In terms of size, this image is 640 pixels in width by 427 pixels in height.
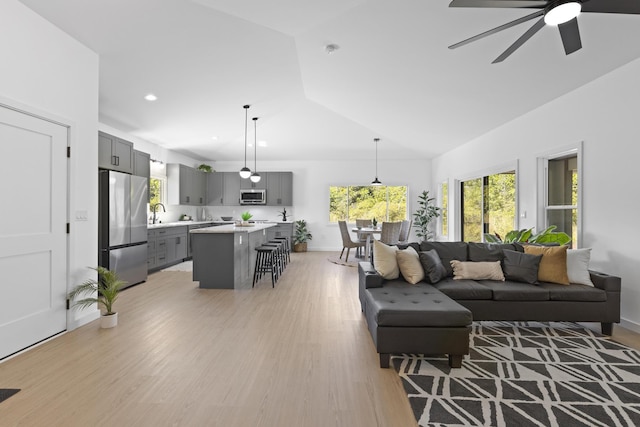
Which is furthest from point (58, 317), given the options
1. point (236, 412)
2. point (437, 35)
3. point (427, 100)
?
point (427, 100)

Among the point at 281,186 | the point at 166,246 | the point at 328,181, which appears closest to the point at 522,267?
the point at 166,246

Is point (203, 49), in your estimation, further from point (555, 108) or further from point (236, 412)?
point (555, 108)

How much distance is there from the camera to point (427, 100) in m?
5.24

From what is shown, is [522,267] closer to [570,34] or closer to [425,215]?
[570,34]

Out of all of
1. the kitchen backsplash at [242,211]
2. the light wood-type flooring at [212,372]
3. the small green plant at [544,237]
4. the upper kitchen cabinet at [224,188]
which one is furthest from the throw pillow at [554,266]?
the upper kitchen cabinet at [224,188]

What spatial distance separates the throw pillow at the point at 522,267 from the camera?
138 inches

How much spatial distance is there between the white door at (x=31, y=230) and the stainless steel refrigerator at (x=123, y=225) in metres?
1.41

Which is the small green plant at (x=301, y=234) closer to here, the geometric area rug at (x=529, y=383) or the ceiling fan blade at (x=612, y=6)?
the geometric area rug at (x=529, y=383)

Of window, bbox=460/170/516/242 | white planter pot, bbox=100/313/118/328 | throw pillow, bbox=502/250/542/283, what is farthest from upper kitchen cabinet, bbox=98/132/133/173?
window, bbox=460/170/516/242

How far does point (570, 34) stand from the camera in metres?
2.16

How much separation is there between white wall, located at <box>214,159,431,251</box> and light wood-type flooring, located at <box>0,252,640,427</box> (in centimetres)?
550

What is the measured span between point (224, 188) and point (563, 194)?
7.83 m

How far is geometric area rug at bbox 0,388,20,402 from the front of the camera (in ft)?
6.87

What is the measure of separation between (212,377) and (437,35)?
385 centimetres
